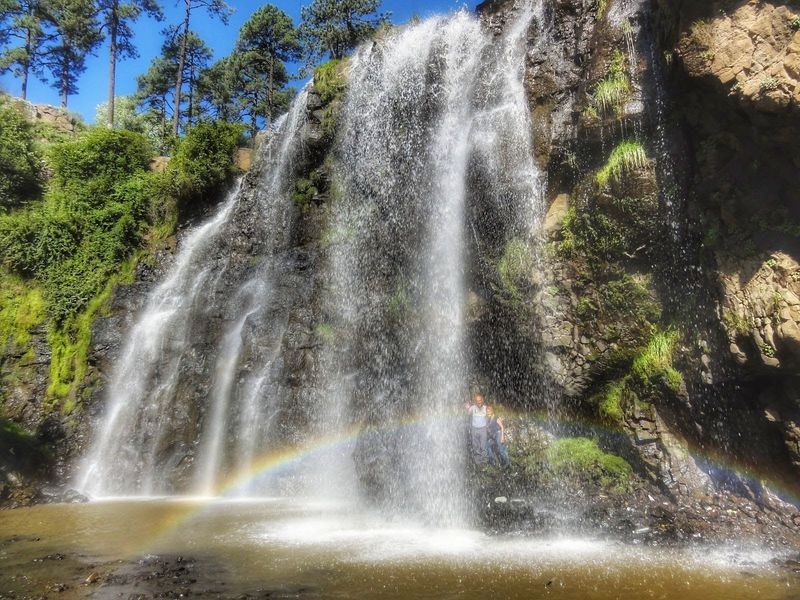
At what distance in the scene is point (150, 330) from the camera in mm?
16484

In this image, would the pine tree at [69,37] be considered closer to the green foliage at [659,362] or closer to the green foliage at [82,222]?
the green foliage at [82,222]

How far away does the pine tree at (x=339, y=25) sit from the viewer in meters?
30.7

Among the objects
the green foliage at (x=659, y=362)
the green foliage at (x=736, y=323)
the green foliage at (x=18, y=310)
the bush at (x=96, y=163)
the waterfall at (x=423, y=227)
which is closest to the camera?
the green foliage at (x=736, y=323)

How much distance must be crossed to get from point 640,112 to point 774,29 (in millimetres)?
2552

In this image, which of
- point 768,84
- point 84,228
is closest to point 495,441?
point 768,84

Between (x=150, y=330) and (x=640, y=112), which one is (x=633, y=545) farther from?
(x=150, y=330)

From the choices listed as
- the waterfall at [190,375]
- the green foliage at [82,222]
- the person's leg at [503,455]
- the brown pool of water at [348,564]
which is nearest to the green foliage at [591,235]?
the person's leg at [503,455]

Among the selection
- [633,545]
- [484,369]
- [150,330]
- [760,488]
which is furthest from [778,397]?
[150,330]

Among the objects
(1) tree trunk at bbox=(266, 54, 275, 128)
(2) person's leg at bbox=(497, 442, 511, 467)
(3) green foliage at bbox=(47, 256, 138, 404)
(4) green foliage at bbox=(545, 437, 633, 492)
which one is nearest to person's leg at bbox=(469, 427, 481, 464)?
(2) person's leg at bbox=(497, 442, 511, 467)

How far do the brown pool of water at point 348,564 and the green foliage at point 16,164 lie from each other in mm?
16265

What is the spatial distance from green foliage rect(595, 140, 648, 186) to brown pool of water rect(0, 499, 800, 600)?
6.82 m

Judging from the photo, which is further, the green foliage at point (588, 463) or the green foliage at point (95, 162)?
the green foliage at point (95, 162)

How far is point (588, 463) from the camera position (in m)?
10.7

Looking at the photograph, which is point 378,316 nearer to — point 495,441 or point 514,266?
point 514,266
